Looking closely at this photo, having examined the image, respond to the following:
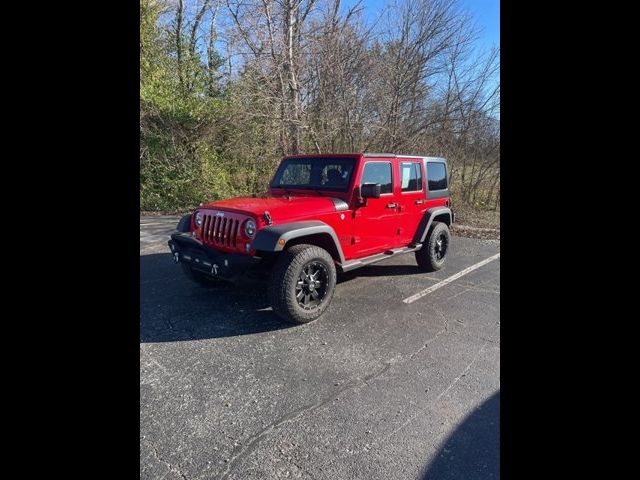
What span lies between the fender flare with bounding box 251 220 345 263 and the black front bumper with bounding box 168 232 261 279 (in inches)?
9.3

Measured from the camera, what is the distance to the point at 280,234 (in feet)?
11.3

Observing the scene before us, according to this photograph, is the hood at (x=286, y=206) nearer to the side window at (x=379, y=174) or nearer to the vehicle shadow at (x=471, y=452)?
the side window at (x=379, y=174)

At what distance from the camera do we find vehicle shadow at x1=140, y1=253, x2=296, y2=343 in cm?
353

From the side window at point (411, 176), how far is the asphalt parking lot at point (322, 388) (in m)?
1.52

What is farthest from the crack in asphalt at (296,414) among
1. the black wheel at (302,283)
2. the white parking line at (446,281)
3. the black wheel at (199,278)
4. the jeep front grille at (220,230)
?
the black wheel at (199,278)

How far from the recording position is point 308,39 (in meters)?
10.7

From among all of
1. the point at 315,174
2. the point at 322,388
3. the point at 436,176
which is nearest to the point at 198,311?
the point at 322,388


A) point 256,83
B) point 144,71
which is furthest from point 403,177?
point 144,71

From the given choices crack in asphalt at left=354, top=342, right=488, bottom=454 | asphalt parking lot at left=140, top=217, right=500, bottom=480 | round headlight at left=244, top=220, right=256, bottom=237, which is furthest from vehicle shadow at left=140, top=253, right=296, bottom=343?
crack in asphalt at left=354, top=342, right=488, bottom=454

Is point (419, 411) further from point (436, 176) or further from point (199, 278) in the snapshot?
point (436, 176)

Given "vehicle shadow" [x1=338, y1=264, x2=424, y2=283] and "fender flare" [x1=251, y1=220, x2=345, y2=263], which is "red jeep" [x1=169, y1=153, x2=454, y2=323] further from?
"vehicle shadow" [x1=338, y1=264, x2=424, y2=283]
